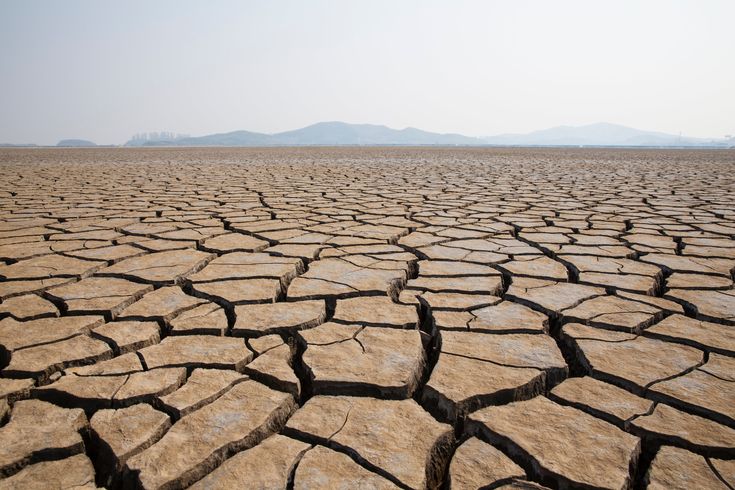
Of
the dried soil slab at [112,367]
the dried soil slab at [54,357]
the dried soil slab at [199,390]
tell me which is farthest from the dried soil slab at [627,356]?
the dried soil slab at [54,357]

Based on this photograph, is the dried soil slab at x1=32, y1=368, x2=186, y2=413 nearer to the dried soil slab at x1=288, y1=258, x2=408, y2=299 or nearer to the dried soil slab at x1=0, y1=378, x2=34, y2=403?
the dried soil slab at x1=0, y1=378, x2=34, y2=403

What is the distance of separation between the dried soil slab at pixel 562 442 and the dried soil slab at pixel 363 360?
0.21 meters

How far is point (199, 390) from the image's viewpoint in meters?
1.07

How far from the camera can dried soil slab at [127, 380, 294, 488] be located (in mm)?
822

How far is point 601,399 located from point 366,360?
1.77 ft

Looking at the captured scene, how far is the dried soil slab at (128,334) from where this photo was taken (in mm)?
1276

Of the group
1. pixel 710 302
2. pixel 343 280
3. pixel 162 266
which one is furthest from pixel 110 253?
pixel 710 302

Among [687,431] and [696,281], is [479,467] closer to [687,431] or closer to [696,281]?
[687,431]

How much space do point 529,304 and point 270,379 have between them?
0.91m

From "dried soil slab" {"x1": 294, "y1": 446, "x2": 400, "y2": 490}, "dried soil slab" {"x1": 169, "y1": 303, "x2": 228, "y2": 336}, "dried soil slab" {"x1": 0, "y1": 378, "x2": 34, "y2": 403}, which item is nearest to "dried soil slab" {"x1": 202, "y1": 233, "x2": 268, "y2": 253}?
"dried soil slab" {"x1": 169, "y1": 303, "x2": 228, "y2": 336}

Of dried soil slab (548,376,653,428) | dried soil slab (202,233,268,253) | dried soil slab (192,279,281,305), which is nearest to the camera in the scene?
dried soil slab (548,376,653,428)

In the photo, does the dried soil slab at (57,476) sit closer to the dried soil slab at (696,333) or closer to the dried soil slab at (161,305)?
the dried soil slab at (161,305)

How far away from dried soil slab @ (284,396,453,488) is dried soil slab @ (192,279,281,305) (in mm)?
657

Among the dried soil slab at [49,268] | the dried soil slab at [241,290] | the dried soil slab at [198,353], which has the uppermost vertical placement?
the dried soil slab at [49,268]
